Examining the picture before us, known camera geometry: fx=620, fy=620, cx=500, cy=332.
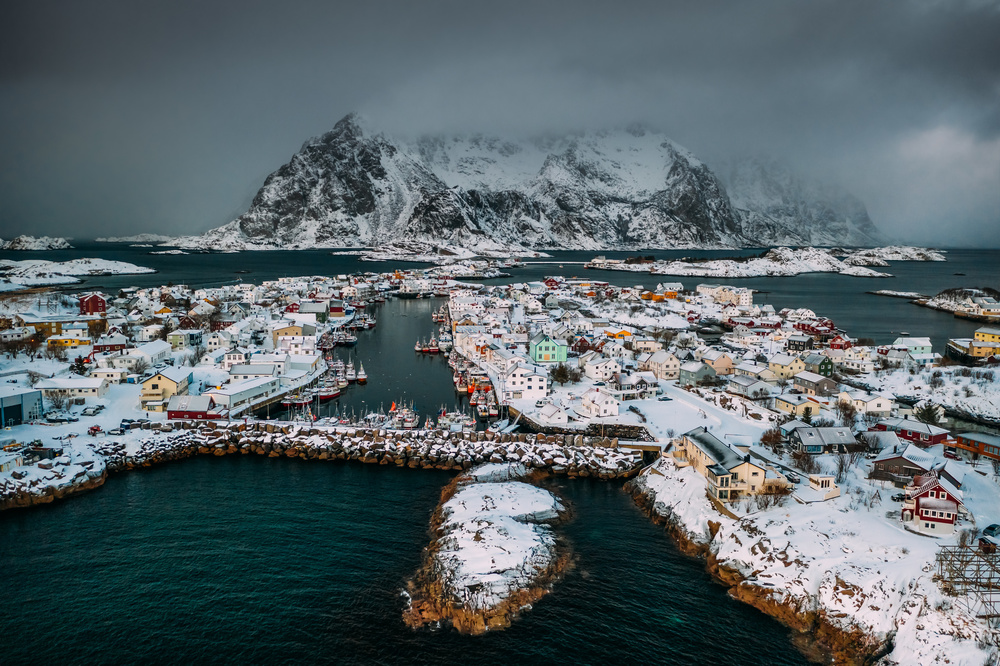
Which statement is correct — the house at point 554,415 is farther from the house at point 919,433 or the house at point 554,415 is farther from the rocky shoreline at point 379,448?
the house at point 919,433

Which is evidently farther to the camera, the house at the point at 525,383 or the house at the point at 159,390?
the house at the point at 525,383

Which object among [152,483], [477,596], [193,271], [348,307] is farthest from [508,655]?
[193,271]

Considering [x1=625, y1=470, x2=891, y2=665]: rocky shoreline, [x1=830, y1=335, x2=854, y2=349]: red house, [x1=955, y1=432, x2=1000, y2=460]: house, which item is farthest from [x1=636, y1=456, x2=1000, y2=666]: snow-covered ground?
[x1=830, y1=335, x2=854, y2=349]: red house

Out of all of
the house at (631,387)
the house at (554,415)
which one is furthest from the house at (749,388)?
the house at (554,415)

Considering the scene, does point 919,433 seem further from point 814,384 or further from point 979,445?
point 814,384

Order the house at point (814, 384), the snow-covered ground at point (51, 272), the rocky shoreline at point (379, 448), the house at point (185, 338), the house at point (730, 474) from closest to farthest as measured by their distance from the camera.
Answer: the house at point (730, 474), the rocky shoreline at point (379, 448), the house at point (814, 384), the house at point (185, 338), the snow-covered ground at point (51, 272)
